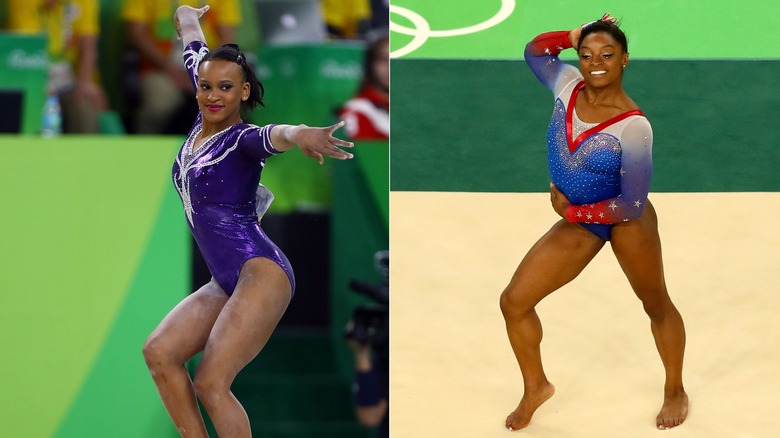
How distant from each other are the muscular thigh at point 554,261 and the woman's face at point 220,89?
112 cm

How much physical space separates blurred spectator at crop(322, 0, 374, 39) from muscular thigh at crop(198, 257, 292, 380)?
3753 mm

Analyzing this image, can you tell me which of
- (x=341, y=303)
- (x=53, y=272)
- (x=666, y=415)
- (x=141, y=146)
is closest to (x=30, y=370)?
(x=53, y=272)

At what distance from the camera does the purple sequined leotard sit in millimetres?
3939

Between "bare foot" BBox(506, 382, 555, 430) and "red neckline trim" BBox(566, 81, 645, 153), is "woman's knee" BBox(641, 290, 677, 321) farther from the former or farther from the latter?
"red neckline trim" BBox(566, 81, 645, 153)

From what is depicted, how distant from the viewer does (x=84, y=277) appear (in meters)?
5.43

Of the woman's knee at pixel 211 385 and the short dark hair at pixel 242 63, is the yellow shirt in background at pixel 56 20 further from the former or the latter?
the woman's knee at pixel 211 385

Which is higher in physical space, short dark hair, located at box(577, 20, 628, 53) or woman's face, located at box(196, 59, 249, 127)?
short dark hair, located at box(577, 20, 628, 53)

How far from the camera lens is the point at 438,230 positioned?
4.76 metres

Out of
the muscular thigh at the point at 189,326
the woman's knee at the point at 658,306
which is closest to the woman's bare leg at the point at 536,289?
the woman's knee at the point at 658,306

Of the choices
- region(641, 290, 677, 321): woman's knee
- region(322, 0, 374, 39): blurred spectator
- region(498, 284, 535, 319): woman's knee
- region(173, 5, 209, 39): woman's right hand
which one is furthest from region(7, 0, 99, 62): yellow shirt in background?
region(641, 290, 677, 321): woman's knee

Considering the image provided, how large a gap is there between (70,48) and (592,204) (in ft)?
12.1

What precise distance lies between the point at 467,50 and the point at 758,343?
1.47 metres

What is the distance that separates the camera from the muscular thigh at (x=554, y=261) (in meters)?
4.29

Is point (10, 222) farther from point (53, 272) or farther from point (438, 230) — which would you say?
point (438, 230)
